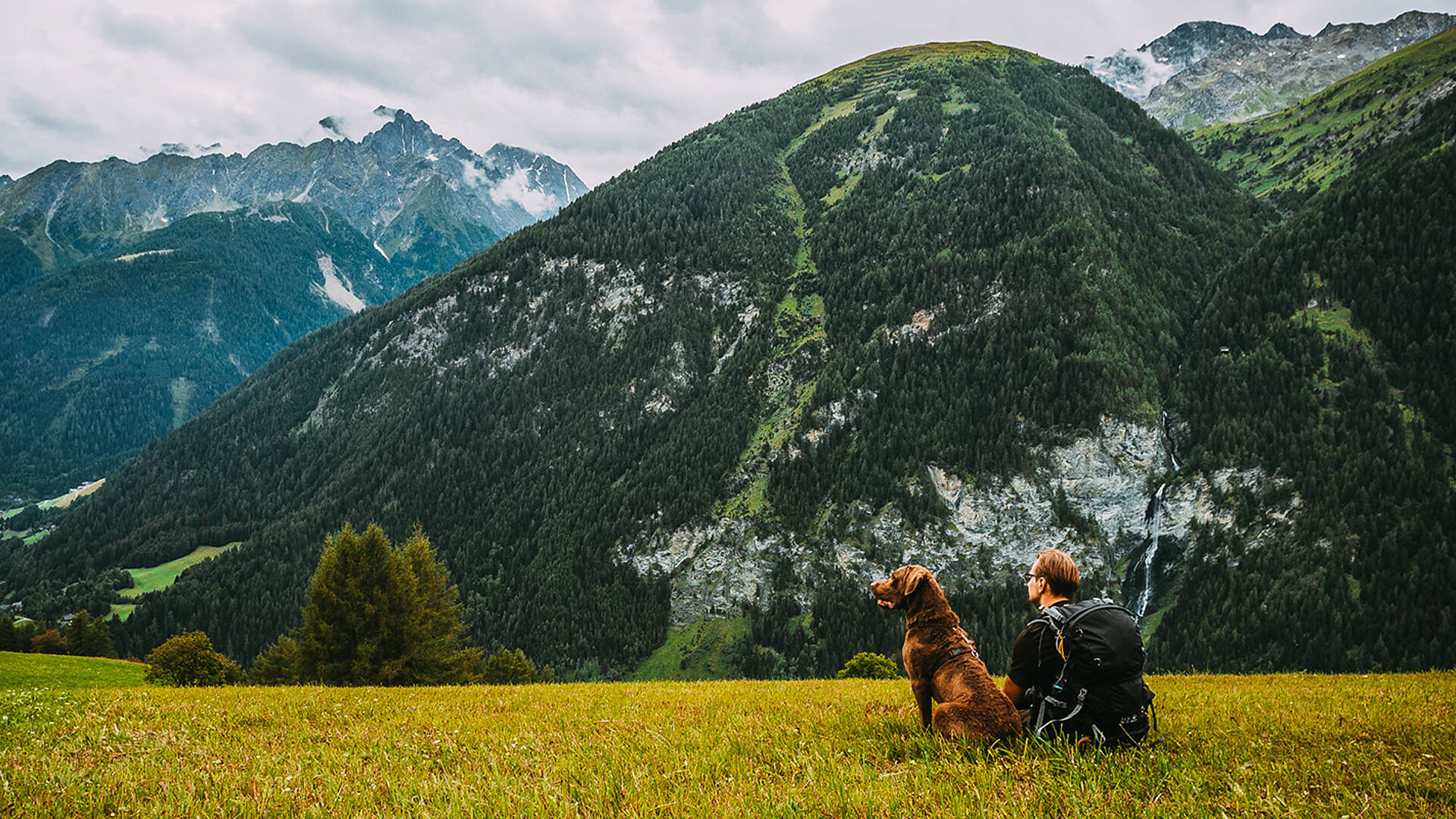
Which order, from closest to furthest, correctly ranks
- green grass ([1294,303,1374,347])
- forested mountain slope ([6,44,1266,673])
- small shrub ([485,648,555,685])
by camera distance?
small shrub ([485,648,555,685]), green grass ([1294,303,1374,347]), forested mountain slope ([6,44,1266,673])

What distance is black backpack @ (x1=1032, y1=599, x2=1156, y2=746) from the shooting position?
606cm

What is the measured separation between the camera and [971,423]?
138250mm

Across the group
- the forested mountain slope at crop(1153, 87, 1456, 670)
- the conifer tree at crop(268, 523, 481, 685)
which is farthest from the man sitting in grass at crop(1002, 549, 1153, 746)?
the forested mountain slope at crop(1153, 87, 1456, 670)

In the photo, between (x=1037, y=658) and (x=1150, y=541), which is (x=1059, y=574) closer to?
(x=1037, y=658)

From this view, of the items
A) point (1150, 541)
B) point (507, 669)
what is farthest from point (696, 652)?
point (1150, 541)

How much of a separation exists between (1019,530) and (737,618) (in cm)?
5957

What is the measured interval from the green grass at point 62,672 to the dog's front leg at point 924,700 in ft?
119

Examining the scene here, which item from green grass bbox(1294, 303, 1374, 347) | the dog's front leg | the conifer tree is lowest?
the conifer tree

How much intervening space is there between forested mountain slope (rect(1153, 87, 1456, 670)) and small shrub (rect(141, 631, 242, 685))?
394 feet

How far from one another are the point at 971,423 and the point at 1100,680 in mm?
140985

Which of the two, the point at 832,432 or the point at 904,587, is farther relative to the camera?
the point at 832,432

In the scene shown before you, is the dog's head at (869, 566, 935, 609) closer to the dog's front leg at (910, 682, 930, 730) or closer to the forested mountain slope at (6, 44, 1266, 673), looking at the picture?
the dog's front leg at (910, 682, 930, 730)

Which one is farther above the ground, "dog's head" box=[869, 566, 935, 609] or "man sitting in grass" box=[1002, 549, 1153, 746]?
"dog's head" box=[869, 566, 935, 609]

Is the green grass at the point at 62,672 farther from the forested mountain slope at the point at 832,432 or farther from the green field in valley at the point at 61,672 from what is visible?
the forested mountain slope at the point at 832,432
